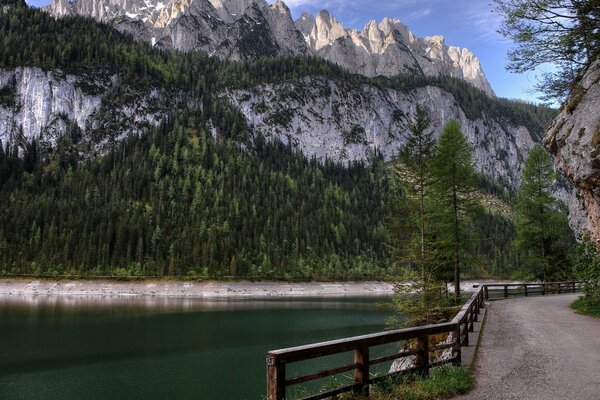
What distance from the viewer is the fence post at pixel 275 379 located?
299 inches

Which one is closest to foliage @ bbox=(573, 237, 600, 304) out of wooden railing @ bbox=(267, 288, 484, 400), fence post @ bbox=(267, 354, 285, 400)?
wooden railing @ bbox=(267, 288, 484, 400)

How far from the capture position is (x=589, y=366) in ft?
38.8

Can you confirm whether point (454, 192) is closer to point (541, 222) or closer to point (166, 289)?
point (541, 222)

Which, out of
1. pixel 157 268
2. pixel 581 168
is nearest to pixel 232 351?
pixel 581 168

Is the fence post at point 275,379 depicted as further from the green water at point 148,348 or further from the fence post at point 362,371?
the green water at point 148,348

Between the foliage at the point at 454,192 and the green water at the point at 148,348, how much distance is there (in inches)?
616

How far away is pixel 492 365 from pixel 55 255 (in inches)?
5410

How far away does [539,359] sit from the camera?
42.1ft

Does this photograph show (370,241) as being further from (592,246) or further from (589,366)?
(589,366)

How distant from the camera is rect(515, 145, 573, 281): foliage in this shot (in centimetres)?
4284

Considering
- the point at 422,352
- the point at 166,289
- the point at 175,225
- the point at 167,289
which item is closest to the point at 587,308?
the point at 422,352

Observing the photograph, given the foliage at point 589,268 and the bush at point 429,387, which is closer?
the bush at point 429,387

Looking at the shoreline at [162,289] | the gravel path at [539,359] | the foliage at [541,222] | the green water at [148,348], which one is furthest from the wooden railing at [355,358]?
the shoreline at [162,289]

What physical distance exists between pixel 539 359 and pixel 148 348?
110ft
